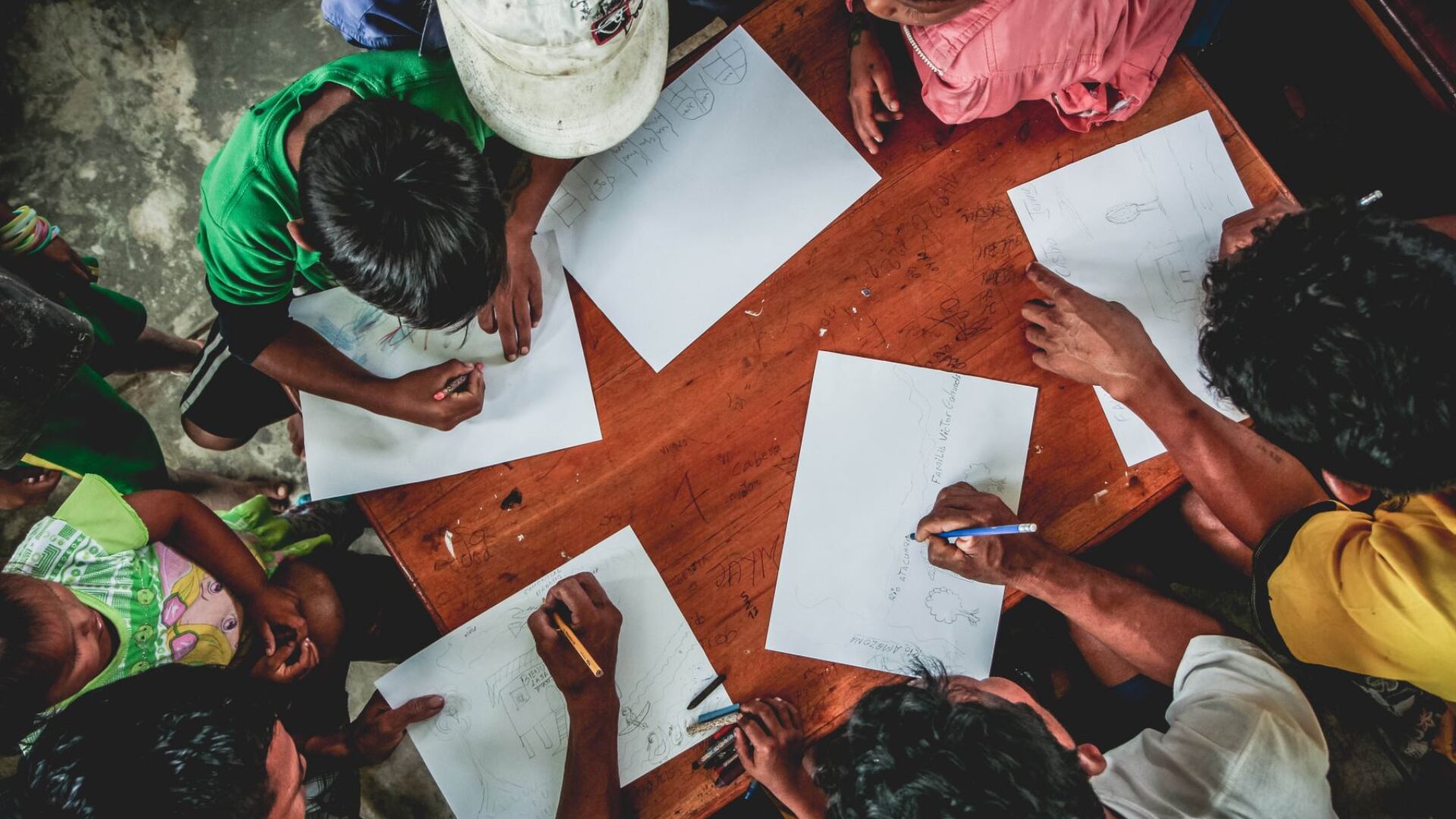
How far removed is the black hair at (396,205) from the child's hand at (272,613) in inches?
27.9

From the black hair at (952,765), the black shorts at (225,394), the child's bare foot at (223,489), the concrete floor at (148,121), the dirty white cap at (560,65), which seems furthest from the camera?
the concrete floor at (148,121)

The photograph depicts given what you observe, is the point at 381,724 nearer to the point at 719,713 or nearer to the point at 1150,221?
the point at 719,713

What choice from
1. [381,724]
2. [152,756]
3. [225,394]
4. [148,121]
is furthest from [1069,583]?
[148,121]

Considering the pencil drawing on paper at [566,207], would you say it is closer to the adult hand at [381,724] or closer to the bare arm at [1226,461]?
the adult hand at [381,724]

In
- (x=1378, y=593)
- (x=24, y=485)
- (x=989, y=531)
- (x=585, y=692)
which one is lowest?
(x=1378, y=593)

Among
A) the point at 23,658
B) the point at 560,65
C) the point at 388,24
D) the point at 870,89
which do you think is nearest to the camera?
the point at 560,65

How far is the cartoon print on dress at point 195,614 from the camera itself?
129 cm

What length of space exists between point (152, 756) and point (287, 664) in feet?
1.31

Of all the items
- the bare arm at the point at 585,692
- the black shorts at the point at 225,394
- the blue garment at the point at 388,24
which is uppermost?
the blue garment at the point at 388,24

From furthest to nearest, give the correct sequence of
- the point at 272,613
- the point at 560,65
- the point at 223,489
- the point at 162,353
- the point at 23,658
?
the point at 223,489, the point at 162,353, the point at 272,613, the point at 23,658, the point at 560,65

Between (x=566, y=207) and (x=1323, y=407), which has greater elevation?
(x=566, y=207)

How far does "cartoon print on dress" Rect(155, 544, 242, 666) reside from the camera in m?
1.29

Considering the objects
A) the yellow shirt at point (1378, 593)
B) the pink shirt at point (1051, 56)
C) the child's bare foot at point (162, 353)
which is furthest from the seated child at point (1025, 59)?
the child's bare foot at point (162, 353)

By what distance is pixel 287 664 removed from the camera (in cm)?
140
